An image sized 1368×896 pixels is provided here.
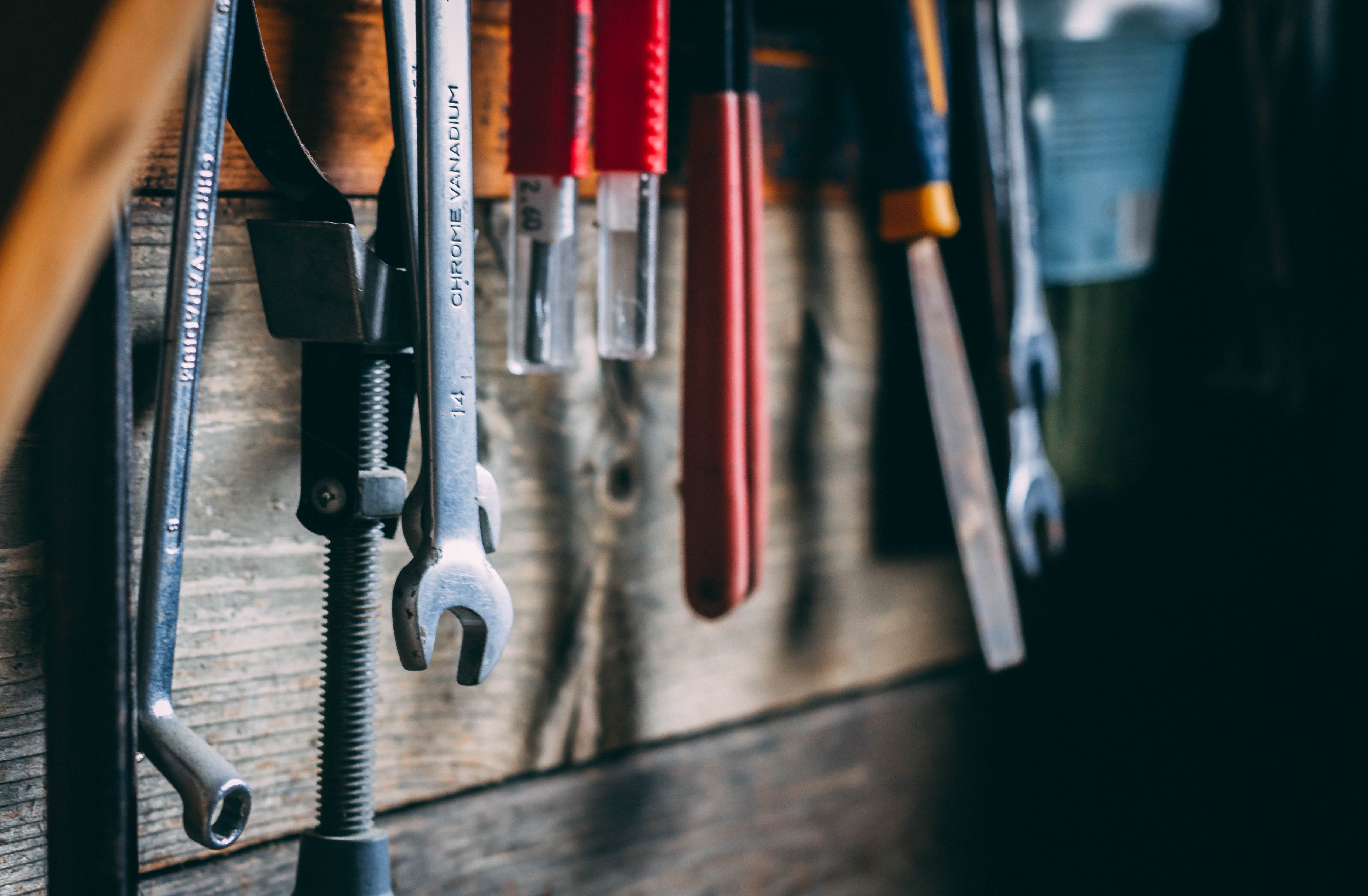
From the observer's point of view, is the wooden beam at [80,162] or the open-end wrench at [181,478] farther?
the open-end wrench at [181,478]

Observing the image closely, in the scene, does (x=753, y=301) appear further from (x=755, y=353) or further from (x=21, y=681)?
(x=21, y=681)

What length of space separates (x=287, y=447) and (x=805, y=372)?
0.33 metres

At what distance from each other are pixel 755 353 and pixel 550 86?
0.16m

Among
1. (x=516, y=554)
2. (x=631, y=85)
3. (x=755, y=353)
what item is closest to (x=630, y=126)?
(x=631, y=85)

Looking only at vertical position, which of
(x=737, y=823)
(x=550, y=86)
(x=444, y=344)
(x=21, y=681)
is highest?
(x=550, y=86)

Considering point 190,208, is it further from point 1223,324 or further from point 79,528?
point 1223,324

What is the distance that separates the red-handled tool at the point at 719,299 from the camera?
0.47 metres

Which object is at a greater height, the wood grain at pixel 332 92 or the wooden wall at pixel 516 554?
the wood grain at pixel 332 92

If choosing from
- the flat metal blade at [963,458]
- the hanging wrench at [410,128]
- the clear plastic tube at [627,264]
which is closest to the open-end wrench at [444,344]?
the hanging wrench at [410,128]

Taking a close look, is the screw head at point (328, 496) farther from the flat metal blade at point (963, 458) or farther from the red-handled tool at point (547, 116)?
the flat metal blade at point (963, 458)

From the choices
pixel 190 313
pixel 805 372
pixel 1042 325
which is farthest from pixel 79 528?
pixel 1042 325

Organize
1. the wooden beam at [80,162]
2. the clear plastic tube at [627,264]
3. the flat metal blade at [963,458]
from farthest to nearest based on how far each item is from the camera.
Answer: the flat metal blade at [963,458], the clear plastic tube at [627,264], the wooden beam at [80,162]

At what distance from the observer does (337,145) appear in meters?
0.45

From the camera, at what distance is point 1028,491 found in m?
0.66
